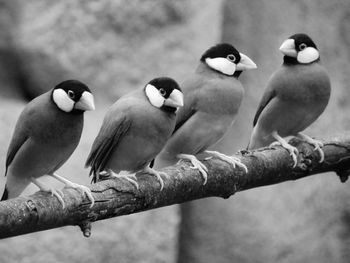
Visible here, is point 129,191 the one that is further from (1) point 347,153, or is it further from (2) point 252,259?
(2) point 252,259

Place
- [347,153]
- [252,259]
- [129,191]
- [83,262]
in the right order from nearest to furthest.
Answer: [129,191] < [347,153] < [83,262] < [252,259]

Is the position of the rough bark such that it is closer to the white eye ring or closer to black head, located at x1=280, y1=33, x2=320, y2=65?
black head, located at x1=280, y1=33, x2=320, y2=65

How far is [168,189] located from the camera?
2.87 m

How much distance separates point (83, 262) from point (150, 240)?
1.03 feet

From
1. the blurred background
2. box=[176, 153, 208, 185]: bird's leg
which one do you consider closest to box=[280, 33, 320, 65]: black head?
the blurred background

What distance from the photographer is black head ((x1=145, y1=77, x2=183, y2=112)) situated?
2.88 meters

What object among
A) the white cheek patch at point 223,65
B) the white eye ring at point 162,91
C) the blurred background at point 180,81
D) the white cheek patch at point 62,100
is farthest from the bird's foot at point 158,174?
the blurred background at point 180,81

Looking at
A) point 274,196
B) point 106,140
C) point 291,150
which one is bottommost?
point 274,196

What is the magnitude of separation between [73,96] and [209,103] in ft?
2.07

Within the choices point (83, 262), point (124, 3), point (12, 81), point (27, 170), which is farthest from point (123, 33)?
point (27, 170)

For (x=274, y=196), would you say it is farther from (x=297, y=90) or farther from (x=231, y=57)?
(x=231, y=57)

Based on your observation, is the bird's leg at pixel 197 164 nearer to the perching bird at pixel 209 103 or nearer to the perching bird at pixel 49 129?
the perching bird at pixel 209 103

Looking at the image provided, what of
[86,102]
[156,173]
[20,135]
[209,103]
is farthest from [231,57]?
[20,135]

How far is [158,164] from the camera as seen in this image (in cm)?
349
